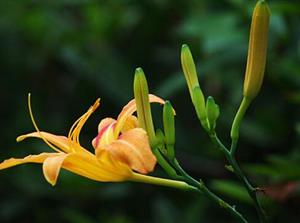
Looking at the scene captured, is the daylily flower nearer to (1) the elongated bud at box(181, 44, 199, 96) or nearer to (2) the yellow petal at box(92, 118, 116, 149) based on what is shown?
(2) the yellow petal at box(92, 118, 116, 149)

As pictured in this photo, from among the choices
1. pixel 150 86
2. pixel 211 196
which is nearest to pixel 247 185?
pixel 211 196

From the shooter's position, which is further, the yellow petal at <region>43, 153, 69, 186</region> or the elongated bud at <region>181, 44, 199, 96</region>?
the elongated bud at <region>181, 44, 199, 96</region>

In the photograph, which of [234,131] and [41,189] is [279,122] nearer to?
[41,189]

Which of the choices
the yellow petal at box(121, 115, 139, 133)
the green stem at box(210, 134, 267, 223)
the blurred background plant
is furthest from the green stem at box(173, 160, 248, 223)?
the blurred background plant

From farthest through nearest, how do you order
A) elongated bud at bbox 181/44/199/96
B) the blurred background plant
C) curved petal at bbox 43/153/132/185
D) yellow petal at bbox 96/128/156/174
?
the blurred background plant, elongated bud at bbox 181/44/199/96, curved petal at bbox 43/153/132/185, yellow petal at bbox 96/128/156/174

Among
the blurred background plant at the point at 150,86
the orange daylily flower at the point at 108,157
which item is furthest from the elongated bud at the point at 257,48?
the blurred background plant at the point at 150,86

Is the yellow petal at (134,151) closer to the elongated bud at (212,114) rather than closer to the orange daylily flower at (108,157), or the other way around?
the orange daylily flower at (108,157)

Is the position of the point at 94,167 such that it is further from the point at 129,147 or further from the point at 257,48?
the point at 257,48
